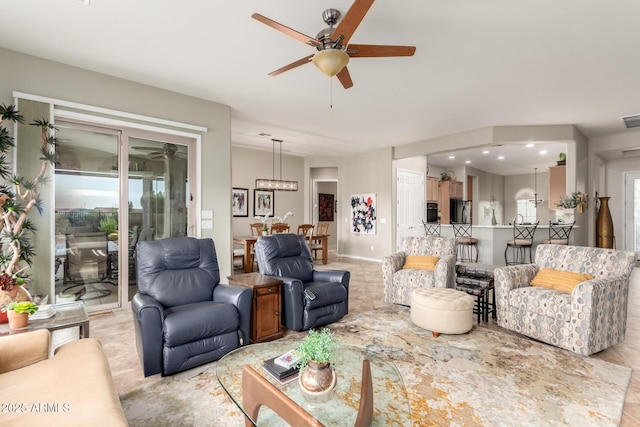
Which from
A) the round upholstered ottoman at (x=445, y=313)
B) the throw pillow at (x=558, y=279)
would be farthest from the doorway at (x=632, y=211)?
the round upholstered ottoman at (x=445, y=313)

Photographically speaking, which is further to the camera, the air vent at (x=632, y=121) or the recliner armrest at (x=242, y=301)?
the air vent at (x=632, y=121)

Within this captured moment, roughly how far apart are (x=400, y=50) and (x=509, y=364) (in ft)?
8.78

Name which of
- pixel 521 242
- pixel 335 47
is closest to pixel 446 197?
pixel 521 242

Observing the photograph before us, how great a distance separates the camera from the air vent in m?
5.42

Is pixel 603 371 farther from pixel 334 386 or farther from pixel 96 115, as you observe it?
pixel 96 115

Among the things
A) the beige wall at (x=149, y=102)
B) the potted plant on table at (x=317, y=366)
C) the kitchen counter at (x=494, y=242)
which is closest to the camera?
the potted plant on table at (x=317, y=366)

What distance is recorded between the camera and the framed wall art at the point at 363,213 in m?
8.38

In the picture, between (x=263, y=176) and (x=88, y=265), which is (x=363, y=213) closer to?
(x=263, y=176)

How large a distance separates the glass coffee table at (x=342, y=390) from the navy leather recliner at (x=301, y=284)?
108cm

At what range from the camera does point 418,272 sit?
4.11 m

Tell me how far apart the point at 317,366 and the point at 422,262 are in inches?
118

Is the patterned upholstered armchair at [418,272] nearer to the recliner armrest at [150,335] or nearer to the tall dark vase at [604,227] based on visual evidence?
the recliner armrest at [150,335]

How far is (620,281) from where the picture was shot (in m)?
2.90

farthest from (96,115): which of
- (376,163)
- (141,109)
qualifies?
(376,163)
